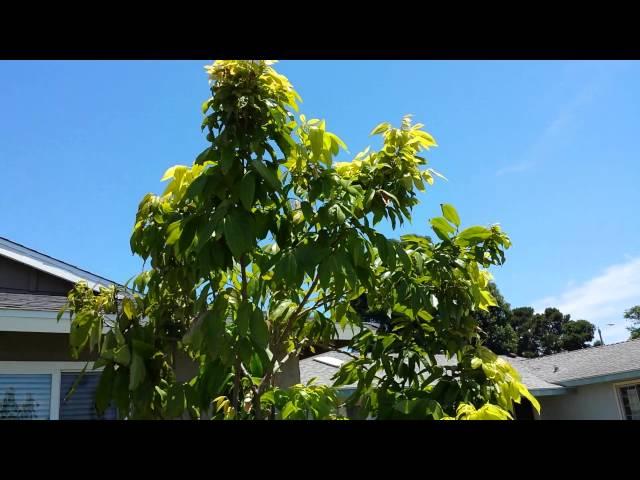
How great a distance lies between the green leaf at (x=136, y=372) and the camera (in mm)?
2527

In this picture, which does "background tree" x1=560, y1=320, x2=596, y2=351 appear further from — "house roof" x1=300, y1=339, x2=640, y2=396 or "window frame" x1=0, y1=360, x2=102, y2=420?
"window frame" x1=0, y1=360, x2=102, y2=420

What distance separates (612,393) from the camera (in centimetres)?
1666

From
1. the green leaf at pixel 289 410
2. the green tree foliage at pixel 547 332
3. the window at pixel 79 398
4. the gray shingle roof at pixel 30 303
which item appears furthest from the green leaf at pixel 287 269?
the green tree foliage at pixel 547 332

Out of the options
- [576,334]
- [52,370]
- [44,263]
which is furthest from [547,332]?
[52,370]

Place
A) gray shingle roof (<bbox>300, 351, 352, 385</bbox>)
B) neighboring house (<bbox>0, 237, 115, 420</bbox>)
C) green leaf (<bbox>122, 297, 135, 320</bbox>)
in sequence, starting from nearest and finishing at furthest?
green leaf (<bbox>122, 297, 135, 320</bbox>)
neighboring house (<bbox>0, 237, 115, 420</bbox>)
gray shingle roof (<bbox>300, 351, 352, 385</bbox>)

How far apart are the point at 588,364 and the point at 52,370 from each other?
17.0 meters

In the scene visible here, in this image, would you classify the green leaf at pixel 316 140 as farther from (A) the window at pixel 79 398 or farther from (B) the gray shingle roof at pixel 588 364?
(B) the gray shingle roof at pixel 588 364

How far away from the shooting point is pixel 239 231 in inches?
86.8

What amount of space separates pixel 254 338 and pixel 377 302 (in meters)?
1.10

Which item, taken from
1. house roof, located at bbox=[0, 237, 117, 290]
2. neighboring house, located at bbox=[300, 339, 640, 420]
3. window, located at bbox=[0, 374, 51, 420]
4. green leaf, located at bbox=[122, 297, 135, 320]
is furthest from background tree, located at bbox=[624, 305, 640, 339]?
green leaf, located at bbox=[122, 297, 135, 320]

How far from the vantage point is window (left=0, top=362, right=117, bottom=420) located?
17.5 ft
